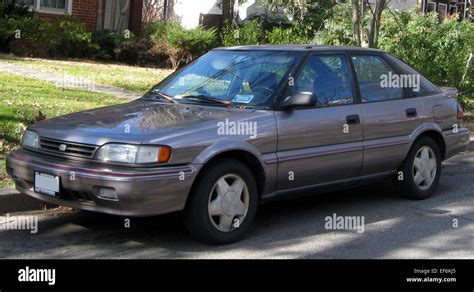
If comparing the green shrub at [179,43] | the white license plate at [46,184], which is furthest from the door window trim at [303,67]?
the green shrub at [179,43]

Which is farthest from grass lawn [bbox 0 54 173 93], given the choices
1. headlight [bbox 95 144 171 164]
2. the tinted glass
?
headlight [bbox 95 144 171 164]

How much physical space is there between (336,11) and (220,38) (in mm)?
4496

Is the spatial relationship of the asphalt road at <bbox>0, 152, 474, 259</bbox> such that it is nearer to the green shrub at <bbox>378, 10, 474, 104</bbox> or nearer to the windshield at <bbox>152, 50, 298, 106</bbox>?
the windshield at <bbox>152, 50, 298, 106</bbox>

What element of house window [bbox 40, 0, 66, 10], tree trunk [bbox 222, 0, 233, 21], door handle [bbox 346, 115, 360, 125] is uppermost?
tree trunk [bbox 222, 0, 233, 21]

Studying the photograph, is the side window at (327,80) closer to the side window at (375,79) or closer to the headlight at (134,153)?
the side window at (375,79)

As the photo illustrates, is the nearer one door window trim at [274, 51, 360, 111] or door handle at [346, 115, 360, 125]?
door window trim at [274, 51, 360, 111]

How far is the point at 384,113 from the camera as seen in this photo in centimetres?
A: 648

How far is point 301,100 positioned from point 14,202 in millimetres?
2740

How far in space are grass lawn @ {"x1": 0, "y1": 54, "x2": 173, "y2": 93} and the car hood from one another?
6975mm

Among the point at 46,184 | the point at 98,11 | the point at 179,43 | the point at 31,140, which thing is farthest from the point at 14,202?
the point at 98,11

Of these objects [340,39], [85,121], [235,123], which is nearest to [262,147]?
[235,123]

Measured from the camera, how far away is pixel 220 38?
2141 centimetres

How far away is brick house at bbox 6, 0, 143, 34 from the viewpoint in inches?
749

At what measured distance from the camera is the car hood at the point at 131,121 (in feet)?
16.5
